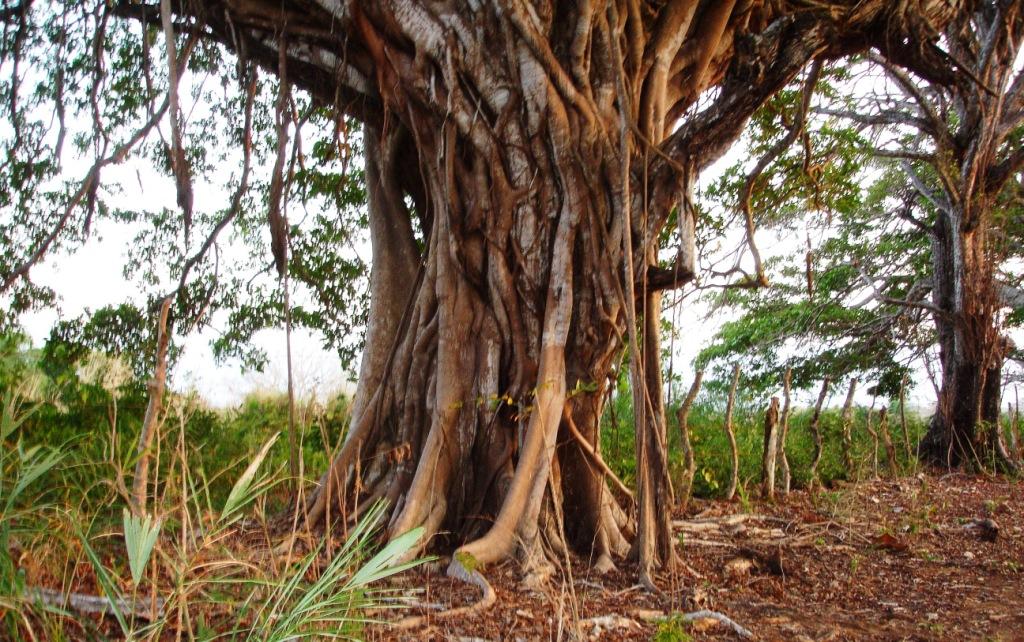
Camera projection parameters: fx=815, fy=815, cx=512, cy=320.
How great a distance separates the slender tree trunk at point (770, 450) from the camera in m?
5.36

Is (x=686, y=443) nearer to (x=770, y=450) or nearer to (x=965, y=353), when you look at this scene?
(x=770, y=450)

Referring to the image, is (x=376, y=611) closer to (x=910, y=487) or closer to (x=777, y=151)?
(x=777, y=151)

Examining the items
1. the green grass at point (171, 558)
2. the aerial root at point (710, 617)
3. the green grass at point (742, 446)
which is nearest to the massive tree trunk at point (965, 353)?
the green grass at point (742, 446)

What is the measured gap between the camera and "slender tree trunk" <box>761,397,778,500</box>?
5.36 m

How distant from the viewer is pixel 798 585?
3578mm

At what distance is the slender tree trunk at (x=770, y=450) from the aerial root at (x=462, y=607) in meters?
2.83

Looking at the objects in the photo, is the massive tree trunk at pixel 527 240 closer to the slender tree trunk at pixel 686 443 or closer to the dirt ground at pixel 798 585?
the dirt ground at pixel 798 585

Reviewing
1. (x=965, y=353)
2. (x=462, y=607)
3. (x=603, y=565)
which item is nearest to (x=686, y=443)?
(x=603, y=565)

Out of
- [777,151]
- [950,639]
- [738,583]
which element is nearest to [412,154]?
[777,151]

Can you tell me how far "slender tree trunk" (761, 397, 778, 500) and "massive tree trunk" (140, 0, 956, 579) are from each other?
64.5 inches

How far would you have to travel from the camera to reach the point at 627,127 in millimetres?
3436

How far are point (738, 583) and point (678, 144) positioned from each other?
1964 mm

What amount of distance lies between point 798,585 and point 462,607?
162 centimetres

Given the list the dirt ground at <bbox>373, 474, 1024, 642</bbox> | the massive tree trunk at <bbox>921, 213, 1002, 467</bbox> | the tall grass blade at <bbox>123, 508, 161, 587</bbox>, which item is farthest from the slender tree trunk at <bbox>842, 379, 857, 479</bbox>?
the tall grass blade at <bbox>123, 508, 161, 587</bbox>
